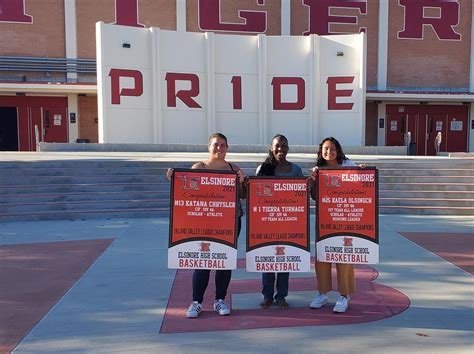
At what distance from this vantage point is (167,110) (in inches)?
680

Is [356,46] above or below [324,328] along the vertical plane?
above

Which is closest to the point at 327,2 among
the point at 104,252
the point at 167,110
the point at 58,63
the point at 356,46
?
the point at 356,46

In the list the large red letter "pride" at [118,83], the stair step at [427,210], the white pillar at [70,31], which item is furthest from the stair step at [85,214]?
the white pillar at [70,31]

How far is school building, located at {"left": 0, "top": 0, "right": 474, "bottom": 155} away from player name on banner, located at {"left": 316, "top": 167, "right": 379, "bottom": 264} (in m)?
13.4

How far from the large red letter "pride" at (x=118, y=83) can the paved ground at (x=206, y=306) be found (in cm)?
1024

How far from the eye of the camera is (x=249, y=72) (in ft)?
58.5

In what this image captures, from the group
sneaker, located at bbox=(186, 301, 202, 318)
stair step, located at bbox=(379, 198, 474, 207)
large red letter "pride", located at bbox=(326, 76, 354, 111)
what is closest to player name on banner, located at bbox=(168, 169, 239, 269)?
sneaker, located at bbox=(186, 301, 202, 318)

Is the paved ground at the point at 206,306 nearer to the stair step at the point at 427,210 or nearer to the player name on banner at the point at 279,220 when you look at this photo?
the player name on banner at the point at 279,220

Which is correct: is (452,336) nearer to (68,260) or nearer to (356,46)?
(68,260)

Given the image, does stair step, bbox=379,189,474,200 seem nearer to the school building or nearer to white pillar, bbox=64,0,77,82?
the school building

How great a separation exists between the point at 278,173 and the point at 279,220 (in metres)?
0.48

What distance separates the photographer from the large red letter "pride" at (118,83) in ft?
54.4

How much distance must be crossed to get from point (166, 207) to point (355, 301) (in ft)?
20.3

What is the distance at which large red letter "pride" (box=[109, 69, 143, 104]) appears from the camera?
16578 mm
